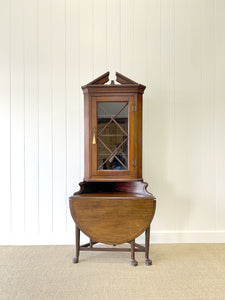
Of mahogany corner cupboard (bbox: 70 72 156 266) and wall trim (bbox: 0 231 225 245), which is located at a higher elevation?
mahogany corner cupboard (bbox: 70 72 156 266)

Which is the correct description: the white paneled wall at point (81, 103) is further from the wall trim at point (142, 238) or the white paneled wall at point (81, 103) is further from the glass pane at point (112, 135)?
the glass pane at point (112, 135)

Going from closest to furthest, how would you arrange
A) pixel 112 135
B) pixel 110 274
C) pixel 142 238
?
1. pixel 110 274
2. pixel 112 135
3. pixel 142 238

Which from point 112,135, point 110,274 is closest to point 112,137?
point 112,135

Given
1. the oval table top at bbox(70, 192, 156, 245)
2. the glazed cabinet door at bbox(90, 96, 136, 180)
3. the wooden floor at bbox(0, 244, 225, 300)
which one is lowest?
the wooden floor at bbox(0, 244, 225, 300)

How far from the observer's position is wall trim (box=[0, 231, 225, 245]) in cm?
240

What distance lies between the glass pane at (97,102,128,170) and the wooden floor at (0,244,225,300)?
829 mm

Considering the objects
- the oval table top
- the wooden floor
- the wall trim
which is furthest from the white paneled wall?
the oval table top

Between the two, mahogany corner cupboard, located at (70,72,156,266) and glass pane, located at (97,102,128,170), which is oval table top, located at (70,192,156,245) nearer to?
mahogany corner cupboard, located at (70,72,156,266)

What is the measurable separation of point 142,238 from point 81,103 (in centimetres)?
152

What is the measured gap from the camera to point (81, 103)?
2.43m

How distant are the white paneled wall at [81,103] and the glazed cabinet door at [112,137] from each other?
43 centimetres

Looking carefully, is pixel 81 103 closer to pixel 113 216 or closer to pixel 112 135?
pixel 112 135

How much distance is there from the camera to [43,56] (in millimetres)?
2422

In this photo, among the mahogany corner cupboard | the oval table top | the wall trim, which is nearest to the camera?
the oval table top
